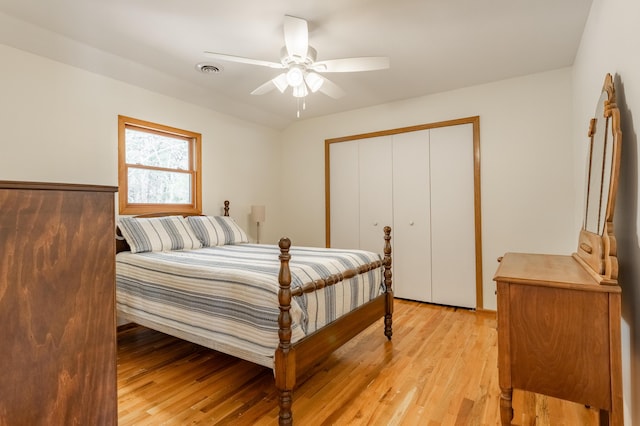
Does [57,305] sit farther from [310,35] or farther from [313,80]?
[310,35]

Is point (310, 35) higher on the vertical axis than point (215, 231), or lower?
higher

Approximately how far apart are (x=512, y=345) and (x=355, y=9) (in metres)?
2.19

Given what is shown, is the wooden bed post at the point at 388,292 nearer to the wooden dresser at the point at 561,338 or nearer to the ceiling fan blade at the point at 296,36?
the wooden dresser at the point at 561,338

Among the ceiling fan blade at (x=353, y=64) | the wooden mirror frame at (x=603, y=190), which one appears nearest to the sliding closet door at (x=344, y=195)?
the ceiling fan blade at (x=353, y=64)

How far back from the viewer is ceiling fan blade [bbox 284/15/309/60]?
2.12 metres

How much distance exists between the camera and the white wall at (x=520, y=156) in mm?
3148

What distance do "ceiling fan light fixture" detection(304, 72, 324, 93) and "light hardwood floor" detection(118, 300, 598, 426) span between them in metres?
2.11

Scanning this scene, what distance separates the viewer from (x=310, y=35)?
2521mm

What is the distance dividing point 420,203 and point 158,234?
9.37 feet

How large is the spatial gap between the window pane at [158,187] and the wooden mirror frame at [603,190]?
3641mm

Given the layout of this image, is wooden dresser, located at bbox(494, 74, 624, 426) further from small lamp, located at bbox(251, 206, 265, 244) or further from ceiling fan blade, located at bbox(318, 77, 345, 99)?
small lamp, located at bbox(251, 206, 265, 244)

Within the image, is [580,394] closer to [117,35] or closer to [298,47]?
[298,47]

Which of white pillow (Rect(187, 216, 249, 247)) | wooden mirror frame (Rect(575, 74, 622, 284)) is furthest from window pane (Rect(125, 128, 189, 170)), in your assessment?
wooden mirror frame (Rect(575, 74, 622, 284))

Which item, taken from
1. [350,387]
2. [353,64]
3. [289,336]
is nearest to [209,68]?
[353,64]
